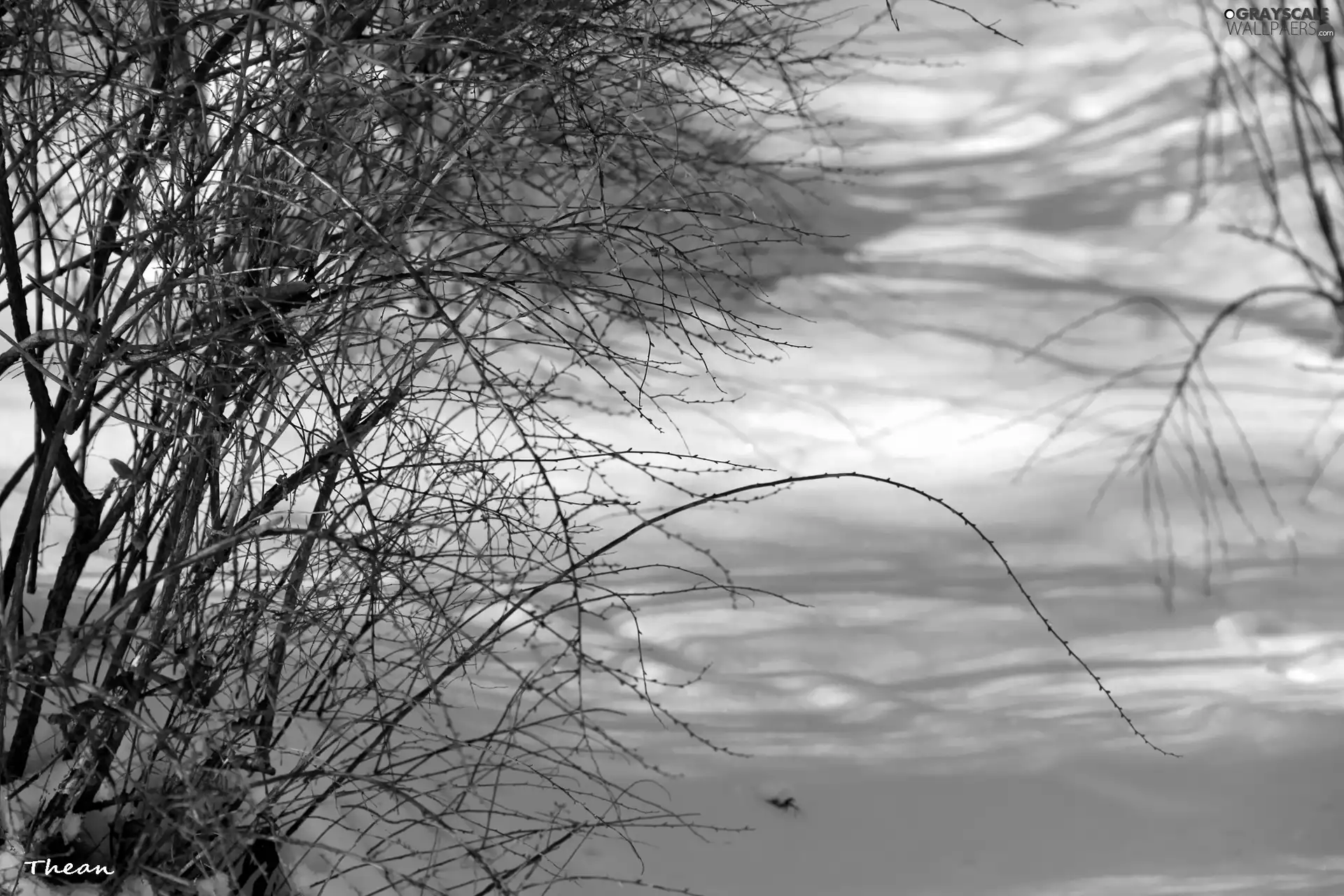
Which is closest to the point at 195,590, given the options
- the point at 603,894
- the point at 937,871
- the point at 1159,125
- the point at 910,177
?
the point at 603,894

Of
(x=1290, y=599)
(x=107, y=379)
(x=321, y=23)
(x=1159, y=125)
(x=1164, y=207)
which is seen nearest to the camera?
(x=321, y=23)

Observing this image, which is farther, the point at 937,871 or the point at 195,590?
the point at 937,871

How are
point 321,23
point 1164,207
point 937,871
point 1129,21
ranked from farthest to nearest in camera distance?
point 1129,21, point 1164,207, point 937,871, point 321,23

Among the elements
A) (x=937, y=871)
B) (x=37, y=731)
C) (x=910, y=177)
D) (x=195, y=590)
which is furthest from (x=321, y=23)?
(x=910, y=177)

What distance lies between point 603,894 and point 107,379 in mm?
1601

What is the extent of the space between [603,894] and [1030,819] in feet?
3.75

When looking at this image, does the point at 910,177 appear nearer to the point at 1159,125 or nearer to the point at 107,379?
the point at 1159,125

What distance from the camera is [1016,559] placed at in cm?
429

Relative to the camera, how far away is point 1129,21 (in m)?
7.56

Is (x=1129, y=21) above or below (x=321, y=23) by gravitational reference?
above

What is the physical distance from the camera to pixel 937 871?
3.02 meters

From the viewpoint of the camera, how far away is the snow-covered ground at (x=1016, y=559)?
10.3ft

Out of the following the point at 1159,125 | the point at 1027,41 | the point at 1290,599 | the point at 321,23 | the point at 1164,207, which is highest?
the point at 1027,41

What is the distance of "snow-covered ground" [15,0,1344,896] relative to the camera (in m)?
3.13
